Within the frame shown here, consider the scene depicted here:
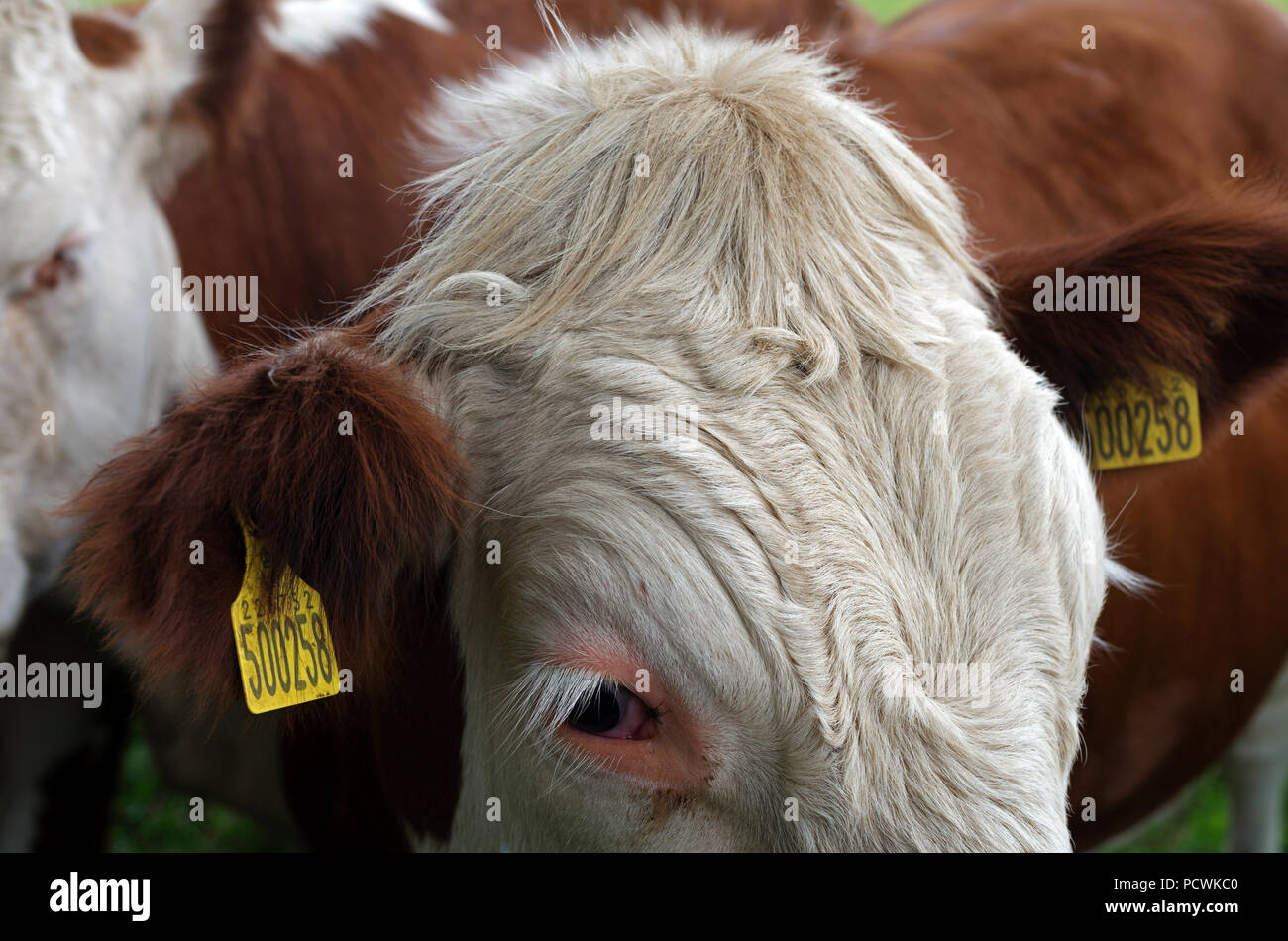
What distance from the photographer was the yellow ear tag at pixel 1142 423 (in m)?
2.23

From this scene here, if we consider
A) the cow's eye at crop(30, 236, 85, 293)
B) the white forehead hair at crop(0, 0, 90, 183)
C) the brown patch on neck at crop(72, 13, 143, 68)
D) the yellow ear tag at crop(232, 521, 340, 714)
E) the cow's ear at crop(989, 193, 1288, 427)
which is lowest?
the yellow ear tag at crop(232, 521, 340, 714)

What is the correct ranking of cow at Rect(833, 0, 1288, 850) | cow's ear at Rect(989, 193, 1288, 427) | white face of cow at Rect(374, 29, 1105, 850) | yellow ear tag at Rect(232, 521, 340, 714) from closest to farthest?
white face of cow at Rect(374, 29, 1105, 850) < yellow ear tag at Rect(232, 521, 340, 714) < cow's ear at Rect(989, 193, 1288, 427) < cow at Rect(833, 0, 1288, 850)

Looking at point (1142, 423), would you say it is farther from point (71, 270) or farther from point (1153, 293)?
point (71, 270)

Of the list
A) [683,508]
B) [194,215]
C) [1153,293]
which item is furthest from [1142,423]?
[194,215]

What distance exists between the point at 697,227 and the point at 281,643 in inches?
34.7

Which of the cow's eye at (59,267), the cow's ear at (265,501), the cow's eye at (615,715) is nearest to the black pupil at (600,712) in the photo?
the cow's eye at (615,715)

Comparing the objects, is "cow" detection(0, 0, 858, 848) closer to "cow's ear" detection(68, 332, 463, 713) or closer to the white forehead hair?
the white forehead hair

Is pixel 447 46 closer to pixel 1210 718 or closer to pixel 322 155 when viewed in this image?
pixel 322 155

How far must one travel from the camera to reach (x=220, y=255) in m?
3.24

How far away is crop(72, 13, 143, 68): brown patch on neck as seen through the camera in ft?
9.53

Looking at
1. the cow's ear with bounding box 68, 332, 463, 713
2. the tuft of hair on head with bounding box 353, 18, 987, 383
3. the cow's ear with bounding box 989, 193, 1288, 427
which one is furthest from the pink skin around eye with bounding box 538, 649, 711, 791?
the cow's ear with bounding box 989, 193, 1288, 427

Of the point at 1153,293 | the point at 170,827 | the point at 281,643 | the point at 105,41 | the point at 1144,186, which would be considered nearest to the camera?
the point at 281,643

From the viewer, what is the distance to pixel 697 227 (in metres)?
1.81
